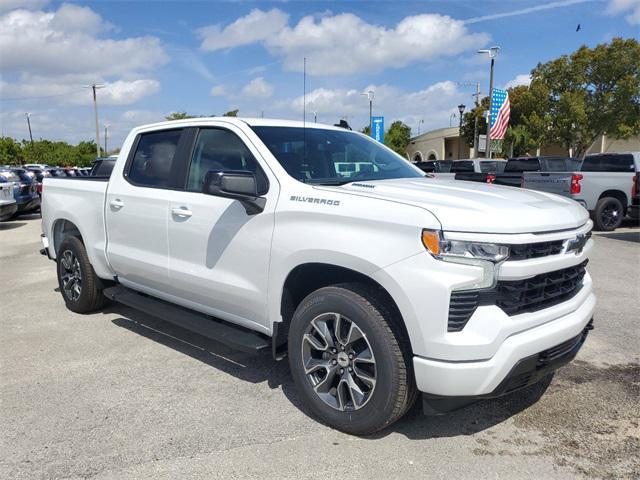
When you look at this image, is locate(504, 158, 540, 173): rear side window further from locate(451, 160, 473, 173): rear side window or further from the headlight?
the headlight

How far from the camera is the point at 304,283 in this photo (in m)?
3.66

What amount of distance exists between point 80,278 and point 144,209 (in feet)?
5.54

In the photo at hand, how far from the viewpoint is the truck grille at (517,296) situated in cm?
274

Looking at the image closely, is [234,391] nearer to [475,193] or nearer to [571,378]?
[475,193]

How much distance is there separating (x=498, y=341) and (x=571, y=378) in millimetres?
1764

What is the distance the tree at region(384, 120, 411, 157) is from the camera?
70438 millimetres

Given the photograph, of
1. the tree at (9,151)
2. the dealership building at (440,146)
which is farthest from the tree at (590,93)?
the tree at (9,151)

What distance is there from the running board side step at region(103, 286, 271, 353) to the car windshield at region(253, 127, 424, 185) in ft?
3.78

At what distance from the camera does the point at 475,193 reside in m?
3.32

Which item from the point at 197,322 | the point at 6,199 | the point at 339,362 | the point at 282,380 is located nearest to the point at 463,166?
the point at 6,199

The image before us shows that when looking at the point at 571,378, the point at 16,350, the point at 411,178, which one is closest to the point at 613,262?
the point at 571,378

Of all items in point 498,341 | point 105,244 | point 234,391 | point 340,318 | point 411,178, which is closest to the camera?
point 498,341

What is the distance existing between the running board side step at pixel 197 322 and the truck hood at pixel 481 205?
3.98 ft

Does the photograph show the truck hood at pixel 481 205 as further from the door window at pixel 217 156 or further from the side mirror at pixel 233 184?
the door window at pixel 217 156
